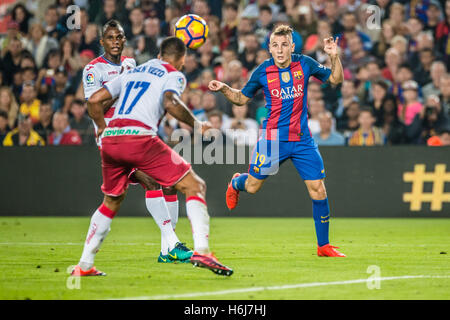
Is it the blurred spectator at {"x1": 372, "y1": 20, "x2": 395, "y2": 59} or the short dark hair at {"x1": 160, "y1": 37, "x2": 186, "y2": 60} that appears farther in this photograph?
the blurred spectator at {"x1": 372, "y1": 20, "x2": 395, "y2": 59}

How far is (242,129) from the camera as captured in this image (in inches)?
604

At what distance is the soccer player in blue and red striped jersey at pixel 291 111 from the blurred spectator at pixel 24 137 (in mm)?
7451

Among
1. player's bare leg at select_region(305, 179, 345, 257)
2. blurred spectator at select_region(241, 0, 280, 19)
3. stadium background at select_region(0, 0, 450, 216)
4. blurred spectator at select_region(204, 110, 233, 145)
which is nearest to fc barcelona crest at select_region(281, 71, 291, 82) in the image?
player's bare leg at select_region(305, 179, 345, 257)

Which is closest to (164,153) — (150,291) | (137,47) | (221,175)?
(150,291)

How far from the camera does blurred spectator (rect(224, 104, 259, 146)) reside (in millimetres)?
15086

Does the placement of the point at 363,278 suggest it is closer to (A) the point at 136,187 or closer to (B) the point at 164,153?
(B) the point at 164,153

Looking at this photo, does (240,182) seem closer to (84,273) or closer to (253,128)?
(84,273)

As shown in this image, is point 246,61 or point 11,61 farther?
point 11,61

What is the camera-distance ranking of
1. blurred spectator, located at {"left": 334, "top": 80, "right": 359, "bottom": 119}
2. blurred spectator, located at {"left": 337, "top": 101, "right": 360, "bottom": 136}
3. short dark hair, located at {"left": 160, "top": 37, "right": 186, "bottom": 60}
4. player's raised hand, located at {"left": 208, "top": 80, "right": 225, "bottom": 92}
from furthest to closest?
1. blurred spectator, located at {"left": 334, "top": 80, "right": 359, "bottom": 119}
2. blurred spectator, located at {"left": 337, "top": 101, "right": 360, "bottom": 136}
3. player's raised hand, located at {"left": 208, "top": 80, "right": 225, "bottom": 92}
4. short dark hair, located at {"left": 160, "top": 37, "right": 186, "bottom": 60}

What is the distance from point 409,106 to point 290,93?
7.07 metres

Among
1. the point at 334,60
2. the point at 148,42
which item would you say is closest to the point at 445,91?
the point at 148,42

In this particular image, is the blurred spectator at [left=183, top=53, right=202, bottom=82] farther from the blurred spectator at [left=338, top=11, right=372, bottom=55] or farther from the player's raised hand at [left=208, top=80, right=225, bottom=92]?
the player's raised hand at [left=208, top=80, right=225, bottom=92]

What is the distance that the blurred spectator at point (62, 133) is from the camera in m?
15.7

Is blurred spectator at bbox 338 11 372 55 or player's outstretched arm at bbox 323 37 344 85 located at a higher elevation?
blurred spectator at bbox 338 11 372 55
